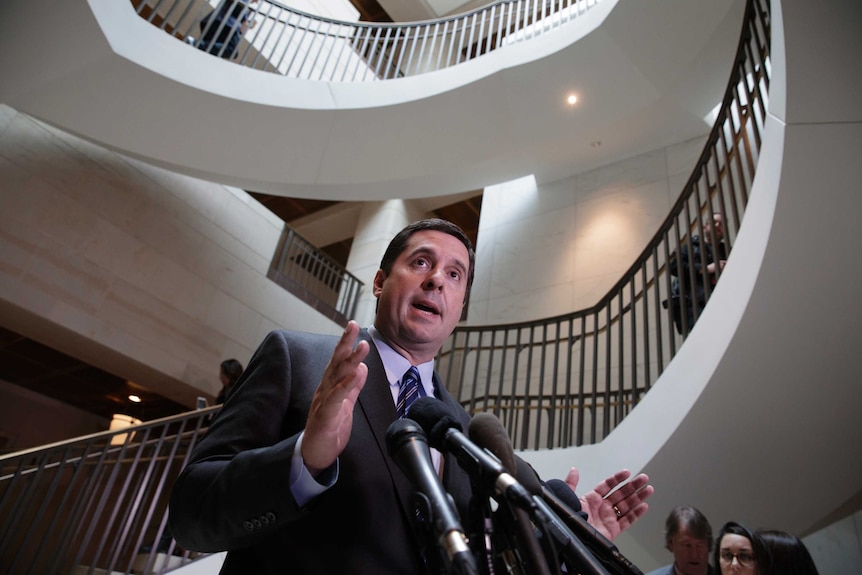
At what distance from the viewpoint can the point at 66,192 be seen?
6.90 metres

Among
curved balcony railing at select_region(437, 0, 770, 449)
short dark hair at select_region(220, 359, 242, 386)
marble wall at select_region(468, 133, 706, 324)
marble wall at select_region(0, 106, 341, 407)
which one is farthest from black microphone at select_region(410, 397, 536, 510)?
marble wall at select_region(468, 133, 706, 324)

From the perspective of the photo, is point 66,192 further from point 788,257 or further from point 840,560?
point 840,560

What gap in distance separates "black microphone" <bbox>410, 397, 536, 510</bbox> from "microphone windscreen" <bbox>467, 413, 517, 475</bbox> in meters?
0.03

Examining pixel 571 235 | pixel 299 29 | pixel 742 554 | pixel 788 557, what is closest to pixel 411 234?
pixel 742 554

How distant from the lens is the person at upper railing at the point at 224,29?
752 cm

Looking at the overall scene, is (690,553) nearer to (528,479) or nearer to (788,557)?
(788,557)

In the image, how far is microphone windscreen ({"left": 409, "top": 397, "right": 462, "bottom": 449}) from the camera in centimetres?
90

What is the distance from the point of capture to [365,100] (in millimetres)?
7289

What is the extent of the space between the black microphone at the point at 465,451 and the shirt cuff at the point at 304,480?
0.15 meters

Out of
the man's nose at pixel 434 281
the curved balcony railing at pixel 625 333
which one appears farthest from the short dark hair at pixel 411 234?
the curved balcony railing at pixel 625 333

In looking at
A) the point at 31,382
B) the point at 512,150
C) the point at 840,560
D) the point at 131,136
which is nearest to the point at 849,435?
the point at 840,560

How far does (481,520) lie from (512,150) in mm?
7360

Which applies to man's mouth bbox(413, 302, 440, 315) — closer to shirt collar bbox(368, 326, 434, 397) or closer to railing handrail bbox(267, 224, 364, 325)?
shirt collar bbox(368, 326, 434, 397)

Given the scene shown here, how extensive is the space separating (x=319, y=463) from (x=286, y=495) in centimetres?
6
